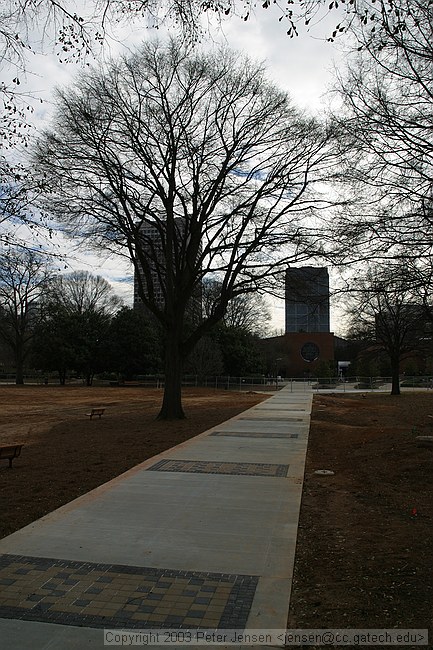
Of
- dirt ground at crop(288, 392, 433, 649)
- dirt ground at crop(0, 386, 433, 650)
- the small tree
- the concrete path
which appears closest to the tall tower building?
dirt ground at crop(0, 386, 433, 650)

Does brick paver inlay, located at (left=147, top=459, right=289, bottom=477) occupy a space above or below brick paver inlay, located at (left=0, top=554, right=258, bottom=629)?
above

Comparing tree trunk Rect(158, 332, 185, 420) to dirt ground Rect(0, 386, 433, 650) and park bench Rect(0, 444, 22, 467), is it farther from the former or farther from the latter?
park bench Rect(0, 444, 22, 467)

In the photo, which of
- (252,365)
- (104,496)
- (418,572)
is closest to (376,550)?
(418,572)

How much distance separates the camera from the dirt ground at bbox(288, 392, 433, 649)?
3947 mm

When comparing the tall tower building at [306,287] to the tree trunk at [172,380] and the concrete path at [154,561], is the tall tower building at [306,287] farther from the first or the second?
the concrete path at [154,561]

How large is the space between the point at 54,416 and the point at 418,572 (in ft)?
67.9

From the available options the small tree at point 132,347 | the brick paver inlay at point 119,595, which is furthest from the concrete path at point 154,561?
the small tree at point 132,347

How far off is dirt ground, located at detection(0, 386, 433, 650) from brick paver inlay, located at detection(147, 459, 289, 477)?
0.58 m

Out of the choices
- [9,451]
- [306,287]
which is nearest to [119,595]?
[9,451]

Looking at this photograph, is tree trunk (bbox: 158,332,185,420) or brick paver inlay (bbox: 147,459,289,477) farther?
tree trunk (bbox: 158,332,185,420)

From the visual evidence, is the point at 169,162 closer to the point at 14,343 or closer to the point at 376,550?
the point at 376,550

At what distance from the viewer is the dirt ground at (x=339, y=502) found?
4.11 m

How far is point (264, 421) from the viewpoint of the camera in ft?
62.5

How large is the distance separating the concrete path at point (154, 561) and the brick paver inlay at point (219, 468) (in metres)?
0.28
